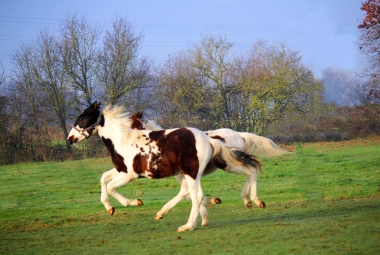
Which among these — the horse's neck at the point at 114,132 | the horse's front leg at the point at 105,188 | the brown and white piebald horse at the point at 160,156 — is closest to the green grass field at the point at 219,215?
the horse's front leg at the point at 105,188

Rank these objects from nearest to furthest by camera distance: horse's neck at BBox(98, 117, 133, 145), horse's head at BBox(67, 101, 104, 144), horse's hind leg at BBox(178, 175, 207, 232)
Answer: horse's hind leg at BBox(178, 175, 207, 232)
horse's neck at BBox(98, 117, 133, 145)
horse's head at BBox(67, 101, 104, 144)

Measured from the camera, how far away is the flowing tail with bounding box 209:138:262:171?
989 centimetres

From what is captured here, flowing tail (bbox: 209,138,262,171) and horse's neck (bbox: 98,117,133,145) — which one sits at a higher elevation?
horse's neck (bbox: 98,117,133,145)

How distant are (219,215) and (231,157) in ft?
6.26

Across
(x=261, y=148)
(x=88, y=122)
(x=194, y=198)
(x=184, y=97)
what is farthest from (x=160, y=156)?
(x=184, y=97)

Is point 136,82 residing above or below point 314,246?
above

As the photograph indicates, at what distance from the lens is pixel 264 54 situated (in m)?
33.8

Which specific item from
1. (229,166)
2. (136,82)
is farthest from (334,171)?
(136,82)

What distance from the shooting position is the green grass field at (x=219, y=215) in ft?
26.1

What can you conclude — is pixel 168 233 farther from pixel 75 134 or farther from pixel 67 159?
pixel 67 159

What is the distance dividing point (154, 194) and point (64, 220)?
16.2ft

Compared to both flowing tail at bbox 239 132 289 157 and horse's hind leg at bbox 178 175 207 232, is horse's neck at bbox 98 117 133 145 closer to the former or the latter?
horse's hind leg at bbox 178 175 207 232

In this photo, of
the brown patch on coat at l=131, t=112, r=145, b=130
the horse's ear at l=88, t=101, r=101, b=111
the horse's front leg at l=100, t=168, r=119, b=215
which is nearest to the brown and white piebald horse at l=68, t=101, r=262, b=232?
the horse's front leg at l=100, t=168, r=119, b=215

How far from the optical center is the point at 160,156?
380 inches
